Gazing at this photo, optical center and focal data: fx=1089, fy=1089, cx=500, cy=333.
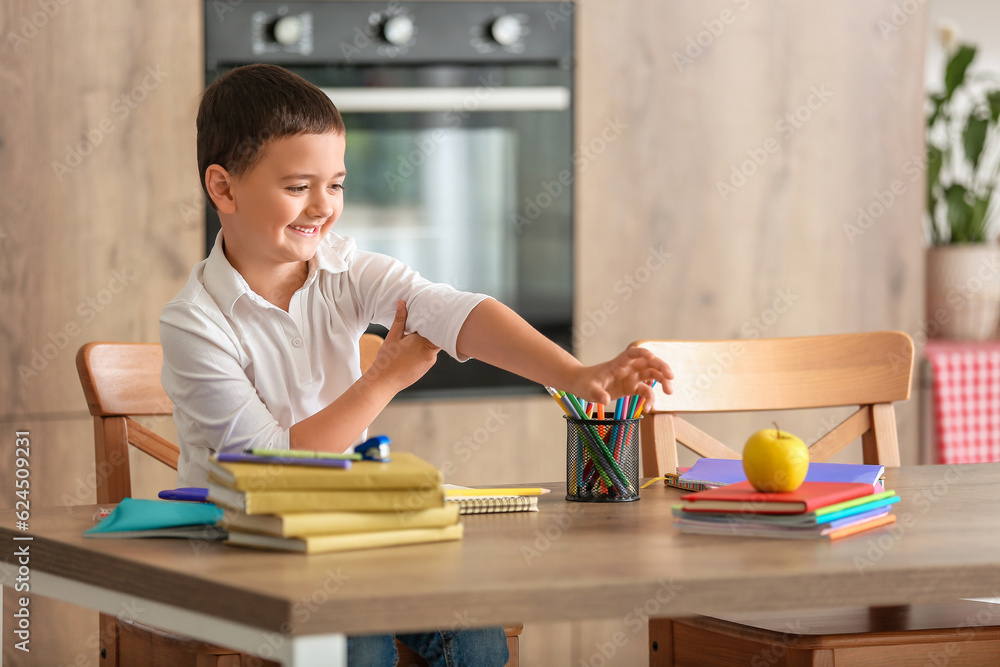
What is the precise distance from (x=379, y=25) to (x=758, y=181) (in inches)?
37.9

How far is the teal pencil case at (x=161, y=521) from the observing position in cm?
95

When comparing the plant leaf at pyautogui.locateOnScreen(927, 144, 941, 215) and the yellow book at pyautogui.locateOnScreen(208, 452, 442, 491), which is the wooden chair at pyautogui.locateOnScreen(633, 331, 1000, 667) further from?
the plant leaf at pyautogui.locateOnScreen(927, 144, 941, 215)

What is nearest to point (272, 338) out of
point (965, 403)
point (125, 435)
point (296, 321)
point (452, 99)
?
point (296, 321)

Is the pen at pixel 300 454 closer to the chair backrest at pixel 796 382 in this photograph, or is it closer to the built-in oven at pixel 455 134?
the chair backrest at pixel 796 382

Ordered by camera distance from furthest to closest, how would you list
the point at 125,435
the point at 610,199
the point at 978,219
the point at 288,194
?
the point at 978,219 → the point at 610,199 → the point at 125,435 → the point at 288,194

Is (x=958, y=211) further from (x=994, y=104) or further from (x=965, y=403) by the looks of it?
(x=965, y=403)

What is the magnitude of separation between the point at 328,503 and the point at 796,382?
3.07ft

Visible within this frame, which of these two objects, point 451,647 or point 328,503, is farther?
point 451,647

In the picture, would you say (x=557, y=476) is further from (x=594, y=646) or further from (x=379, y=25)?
(x=379, y=25)

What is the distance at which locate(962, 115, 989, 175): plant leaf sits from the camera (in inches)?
119

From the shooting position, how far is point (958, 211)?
3.00 meters

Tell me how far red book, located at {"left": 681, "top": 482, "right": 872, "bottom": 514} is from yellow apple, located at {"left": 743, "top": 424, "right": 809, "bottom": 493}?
1cm

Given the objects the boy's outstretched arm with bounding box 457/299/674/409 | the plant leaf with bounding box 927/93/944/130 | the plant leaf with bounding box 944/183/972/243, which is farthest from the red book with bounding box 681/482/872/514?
the plant leaf with bounding box 927/93/944/130

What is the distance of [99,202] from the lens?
2.28m
